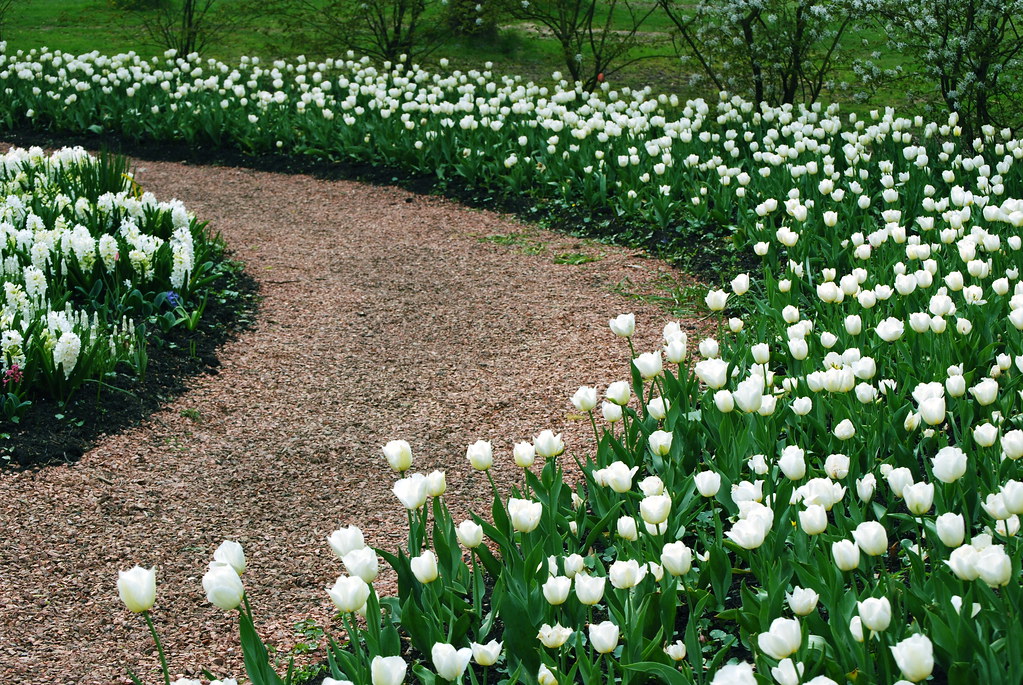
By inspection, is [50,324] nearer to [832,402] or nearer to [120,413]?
[120,413]

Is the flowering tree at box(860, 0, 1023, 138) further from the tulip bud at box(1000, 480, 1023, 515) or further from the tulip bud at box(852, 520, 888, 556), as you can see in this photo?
the tulip bud at box(852, 520, 888, 556)

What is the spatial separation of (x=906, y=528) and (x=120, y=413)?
Result: 326 centimetres

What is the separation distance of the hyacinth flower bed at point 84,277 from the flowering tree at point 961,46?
5604 millimetres

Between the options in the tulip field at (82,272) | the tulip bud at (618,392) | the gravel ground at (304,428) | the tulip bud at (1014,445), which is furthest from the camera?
the tulip field at (82,272)

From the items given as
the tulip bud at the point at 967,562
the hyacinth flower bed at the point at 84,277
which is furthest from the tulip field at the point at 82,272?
the tulip bud at the point at 967,562

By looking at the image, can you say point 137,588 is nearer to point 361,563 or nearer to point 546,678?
point 361,563

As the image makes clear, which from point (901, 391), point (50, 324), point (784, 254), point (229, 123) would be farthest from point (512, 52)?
point (901, 391)

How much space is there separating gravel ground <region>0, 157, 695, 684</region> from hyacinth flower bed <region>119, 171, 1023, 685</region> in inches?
10.2

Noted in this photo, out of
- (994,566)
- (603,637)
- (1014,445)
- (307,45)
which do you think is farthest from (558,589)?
(307,45)

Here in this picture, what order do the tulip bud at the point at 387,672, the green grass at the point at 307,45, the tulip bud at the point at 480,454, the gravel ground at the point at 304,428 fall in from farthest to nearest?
the green grass at the point at 307,45 → the gravel ground at the point at 304,428 → the tulip bud at the point at 480,454 → the tulip bud at the point at 387,672

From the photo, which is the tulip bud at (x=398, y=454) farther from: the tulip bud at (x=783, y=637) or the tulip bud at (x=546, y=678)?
the tulip bud at (x=783, y=637)

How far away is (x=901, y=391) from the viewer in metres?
3.40

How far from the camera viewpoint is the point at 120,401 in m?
4.52

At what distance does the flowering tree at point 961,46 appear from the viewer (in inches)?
304
